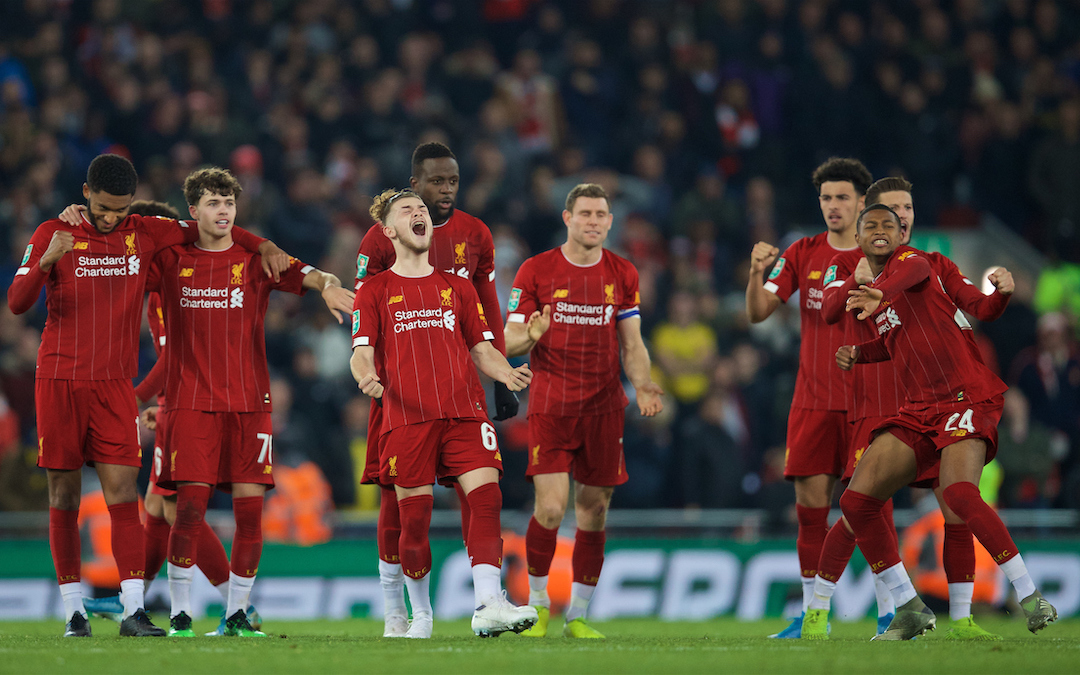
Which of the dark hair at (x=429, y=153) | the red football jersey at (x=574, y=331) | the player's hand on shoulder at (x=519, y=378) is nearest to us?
the player's hand on shoulder at (x=519, y=378)

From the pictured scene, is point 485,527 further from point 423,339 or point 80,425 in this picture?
point 80,425

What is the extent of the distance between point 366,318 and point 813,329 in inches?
124

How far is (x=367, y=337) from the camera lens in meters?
7.61

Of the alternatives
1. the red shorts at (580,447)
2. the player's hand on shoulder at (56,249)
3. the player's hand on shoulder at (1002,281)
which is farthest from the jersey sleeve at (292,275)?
the player's hand on shoulder at (1002,281)

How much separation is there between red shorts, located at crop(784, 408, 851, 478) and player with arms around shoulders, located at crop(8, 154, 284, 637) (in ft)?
14.1

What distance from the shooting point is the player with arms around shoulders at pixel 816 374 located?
28.7 ft

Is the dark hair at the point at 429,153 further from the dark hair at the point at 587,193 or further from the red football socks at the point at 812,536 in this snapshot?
the red football socks at the point at 812,536

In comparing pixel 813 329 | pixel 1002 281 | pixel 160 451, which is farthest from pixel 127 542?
pixel 1002 281

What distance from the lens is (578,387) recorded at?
8.98 meters

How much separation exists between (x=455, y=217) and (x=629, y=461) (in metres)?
5.66

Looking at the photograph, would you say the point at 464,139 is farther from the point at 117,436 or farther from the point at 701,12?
the point at 117,436

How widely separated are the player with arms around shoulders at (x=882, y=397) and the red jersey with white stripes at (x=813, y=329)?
0.09 m

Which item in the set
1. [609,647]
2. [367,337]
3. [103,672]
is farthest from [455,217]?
[103,672]

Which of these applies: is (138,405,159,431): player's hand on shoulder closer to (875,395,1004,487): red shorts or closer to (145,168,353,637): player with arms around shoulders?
(145,168,353,637): player with arms around shoulders
